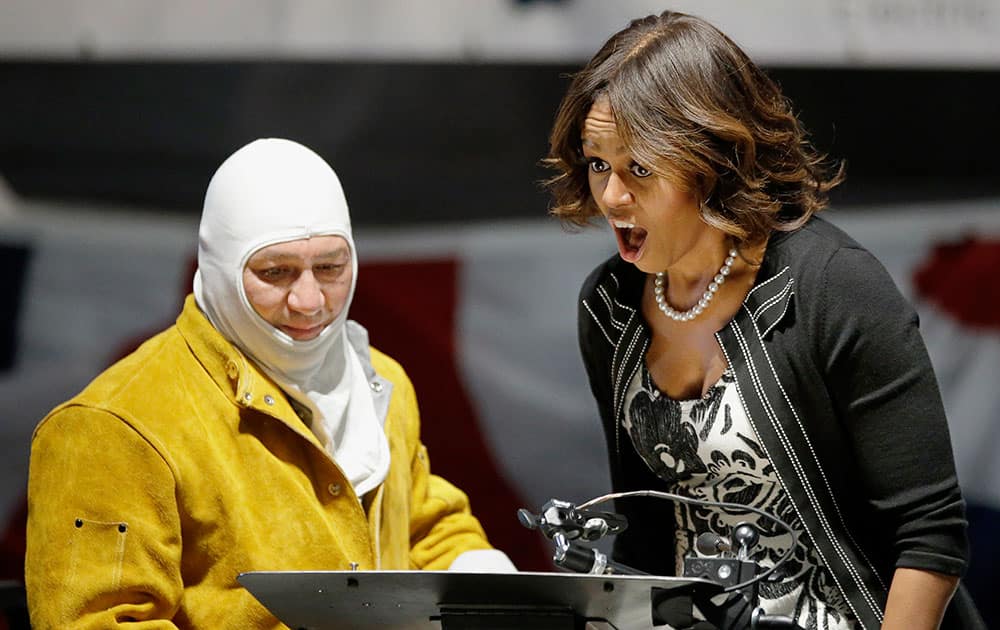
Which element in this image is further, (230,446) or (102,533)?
(230,446)

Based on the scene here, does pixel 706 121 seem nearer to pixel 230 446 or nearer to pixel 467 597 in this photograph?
pixel 467 597

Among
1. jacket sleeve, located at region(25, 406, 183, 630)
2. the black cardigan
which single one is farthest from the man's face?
the black cardigan

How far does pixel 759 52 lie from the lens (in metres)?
3.77

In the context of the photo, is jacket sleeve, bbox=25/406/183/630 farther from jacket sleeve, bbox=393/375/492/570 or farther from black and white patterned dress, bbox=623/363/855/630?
black and white patterned dress, bbox=623/363/855/630

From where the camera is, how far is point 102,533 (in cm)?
214

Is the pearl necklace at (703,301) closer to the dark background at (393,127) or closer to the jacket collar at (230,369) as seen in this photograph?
the jacket collar at (230,369)

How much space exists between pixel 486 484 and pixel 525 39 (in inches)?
46.1

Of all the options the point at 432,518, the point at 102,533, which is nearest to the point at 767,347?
the point at 432,518

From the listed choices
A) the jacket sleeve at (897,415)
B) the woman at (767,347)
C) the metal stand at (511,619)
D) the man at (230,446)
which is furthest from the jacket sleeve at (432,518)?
the jacket sleeve at (897,415)

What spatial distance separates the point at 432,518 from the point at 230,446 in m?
0.48

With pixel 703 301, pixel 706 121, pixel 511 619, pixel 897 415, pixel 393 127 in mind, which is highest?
pixel 393 127

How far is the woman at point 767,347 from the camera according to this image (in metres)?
2.09

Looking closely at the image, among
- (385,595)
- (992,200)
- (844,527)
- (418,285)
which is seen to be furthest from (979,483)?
(385,595)

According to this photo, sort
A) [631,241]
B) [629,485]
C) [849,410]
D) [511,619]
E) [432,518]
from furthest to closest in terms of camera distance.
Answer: [432,518], [629,485], [631,241], [849,410], [511,619]
